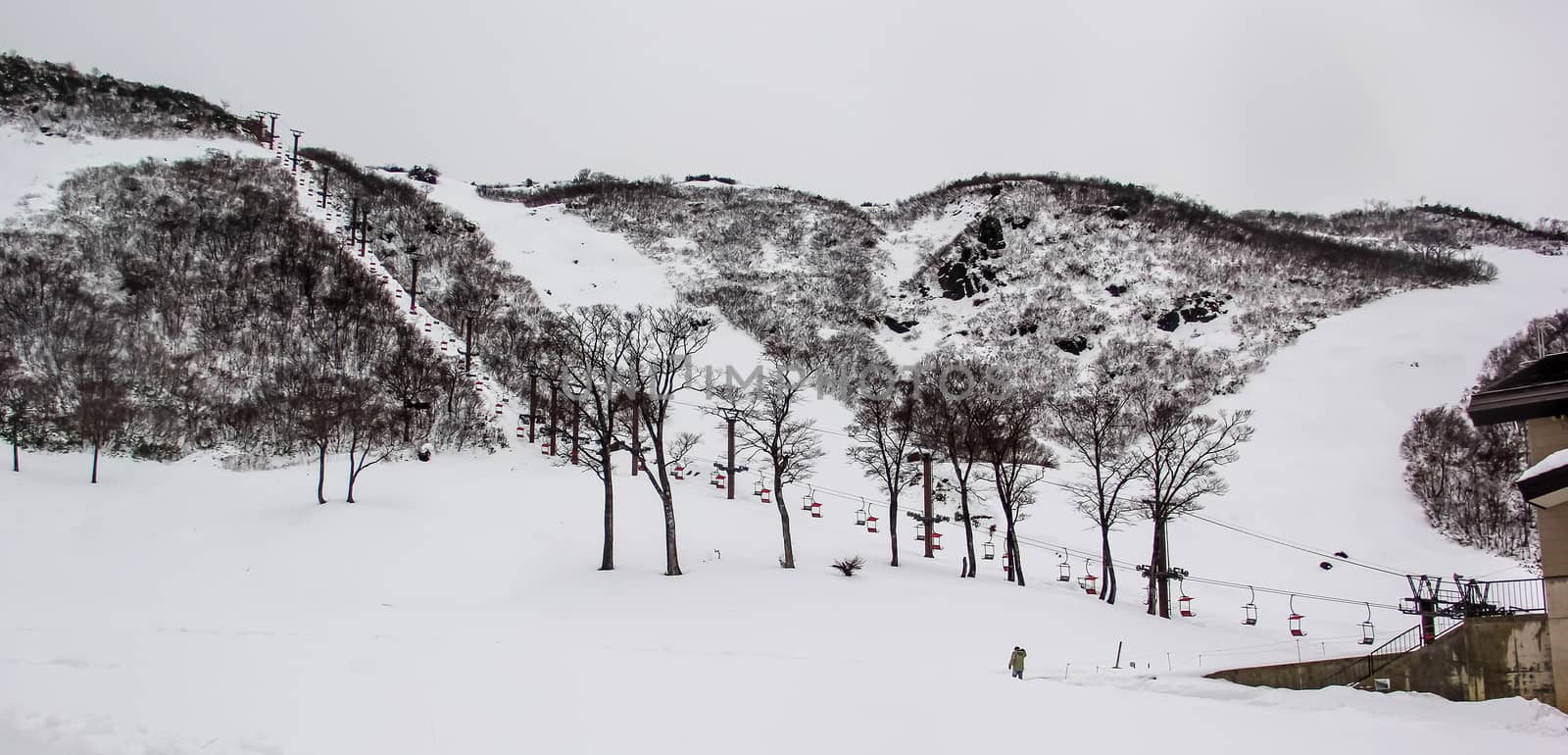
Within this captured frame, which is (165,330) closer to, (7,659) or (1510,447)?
(7,659)

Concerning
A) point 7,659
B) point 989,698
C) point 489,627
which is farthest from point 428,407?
point 989,698

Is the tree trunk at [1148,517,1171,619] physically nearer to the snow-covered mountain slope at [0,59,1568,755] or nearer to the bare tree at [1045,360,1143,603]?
the snow-covered mountain slope at [0,59,1568,755]

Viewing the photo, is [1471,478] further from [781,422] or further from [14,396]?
[14,396]

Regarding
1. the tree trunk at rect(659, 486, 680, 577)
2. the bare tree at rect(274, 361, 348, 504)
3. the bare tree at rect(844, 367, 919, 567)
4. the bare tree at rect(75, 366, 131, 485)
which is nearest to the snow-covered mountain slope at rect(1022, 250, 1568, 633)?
the bare tree at rect(844, 367, 919, 567)

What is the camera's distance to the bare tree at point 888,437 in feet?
95.8

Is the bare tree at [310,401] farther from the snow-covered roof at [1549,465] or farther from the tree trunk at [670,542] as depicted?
the snow-covered roof at [1549,465]

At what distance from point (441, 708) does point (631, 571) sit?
12.8 m

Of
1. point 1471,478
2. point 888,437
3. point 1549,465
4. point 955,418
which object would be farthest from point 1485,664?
point 1471,478

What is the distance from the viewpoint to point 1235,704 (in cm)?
1316

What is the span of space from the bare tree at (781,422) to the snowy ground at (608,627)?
2.03 metres

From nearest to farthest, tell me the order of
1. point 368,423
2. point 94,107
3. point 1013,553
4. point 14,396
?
point 1013,553
point 14,396
point 368,423
point 94,107

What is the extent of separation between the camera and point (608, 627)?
17.5 meters

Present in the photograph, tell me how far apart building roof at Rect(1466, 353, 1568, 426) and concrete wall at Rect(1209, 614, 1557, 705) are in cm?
374

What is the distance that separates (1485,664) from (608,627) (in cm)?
1744
